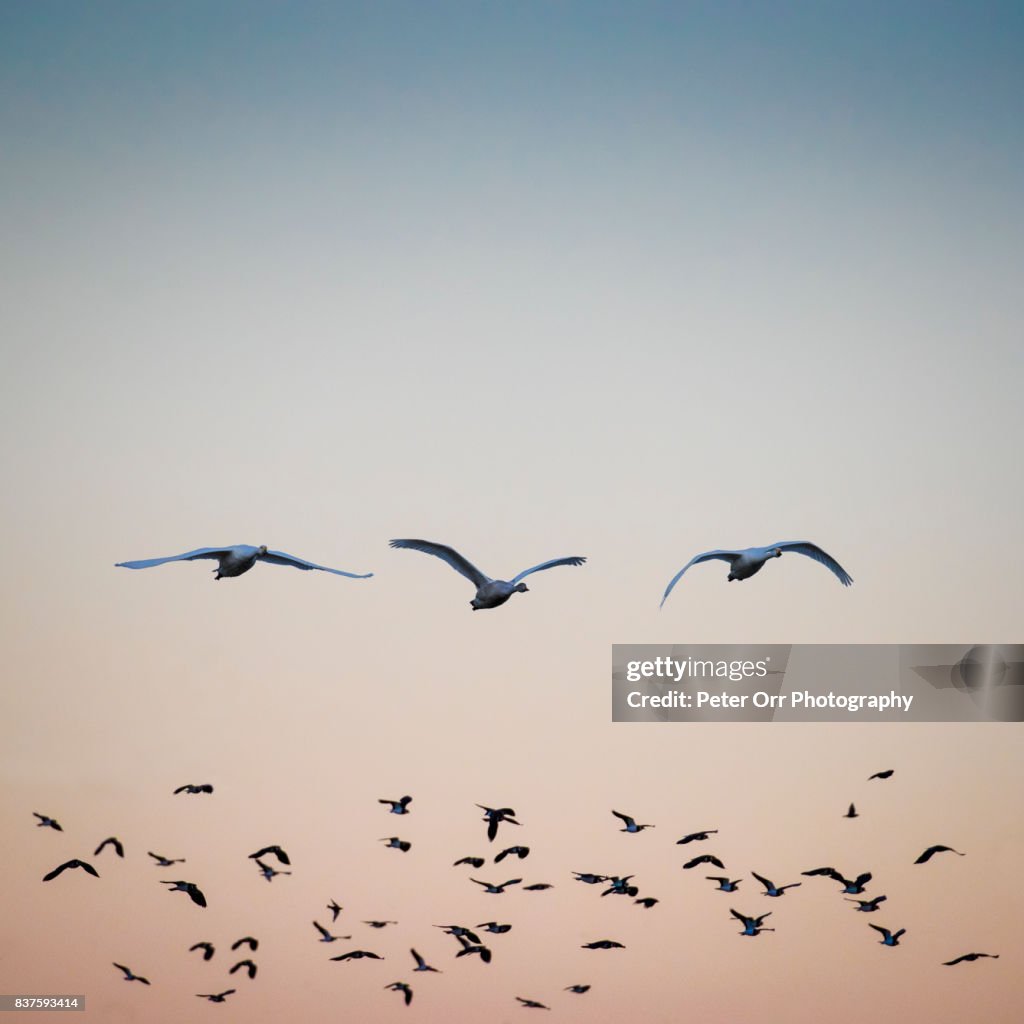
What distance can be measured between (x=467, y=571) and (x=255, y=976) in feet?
18.6

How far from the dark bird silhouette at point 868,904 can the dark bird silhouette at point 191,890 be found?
7.58 meters

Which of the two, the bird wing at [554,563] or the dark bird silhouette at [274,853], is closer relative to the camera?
the bird wing at [554,563]

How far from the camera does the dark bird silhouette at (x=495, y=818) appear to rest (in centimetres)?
1286

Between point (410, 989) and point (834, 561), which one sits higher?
point (834, 561)

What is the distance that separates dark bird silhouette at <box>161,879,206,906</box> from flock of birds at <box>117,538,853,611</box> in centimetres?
398

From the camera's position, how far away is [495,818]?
1289 cm

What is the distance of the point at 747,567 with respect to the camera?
12.0 meters

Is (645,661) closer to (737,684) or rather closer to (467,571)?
(737,684)

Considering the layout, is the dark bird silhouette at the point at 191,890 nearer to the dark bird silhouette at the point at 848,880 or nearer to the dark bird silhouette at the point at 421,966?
the dark bird silhouette at the point at 421,966

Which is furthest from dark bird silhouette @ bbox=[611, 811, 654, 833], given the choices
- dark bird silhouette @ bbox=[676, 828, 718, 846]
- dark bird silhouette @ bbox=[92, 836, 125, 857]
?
dark bird silhouette @ bbox=[92, 836, 125, 857]

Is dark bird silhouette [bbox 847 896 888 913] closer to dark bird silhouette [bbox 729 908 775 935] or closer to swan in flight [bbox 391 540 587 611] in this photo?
dark bird silhouette [bbox 729 908 775 935]

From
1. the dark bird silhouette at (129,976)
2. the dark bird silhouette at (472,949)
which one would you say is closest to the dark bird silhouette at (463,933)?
the dark bird silhouette at (472,949)

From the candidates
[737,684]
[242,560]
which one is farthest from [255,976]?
[737,684]

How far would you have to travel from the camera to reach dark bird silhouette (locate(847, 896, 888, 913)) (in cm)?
1323
